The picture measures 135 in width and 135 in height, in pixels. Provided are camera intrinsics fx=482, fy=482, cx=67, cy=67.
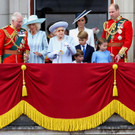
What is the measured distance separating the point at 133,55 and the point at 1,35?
137 inches

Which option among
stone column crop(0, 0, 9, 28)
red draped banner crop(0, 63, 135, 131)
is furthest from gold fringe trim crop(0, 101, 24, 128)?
stone column crop(0, 0, 9, 28)

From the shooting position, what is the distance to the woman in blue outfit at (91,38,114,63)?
27.1 ft

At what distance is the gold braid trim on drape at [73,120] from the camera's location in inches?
289

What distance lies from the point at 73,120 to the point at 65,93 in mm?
431

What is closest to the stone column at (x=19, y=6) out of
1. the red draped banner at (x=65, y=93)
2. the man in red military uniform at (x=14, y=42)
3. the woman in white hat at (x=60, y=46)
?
the man in red military uniform at (x=14, y=42)

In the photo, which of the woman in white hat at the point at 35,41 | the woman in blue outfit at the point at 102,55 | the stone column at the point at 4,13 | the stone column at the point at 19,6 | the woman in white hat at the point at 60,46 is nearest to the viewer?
the woman in white hat at the point at 60,46

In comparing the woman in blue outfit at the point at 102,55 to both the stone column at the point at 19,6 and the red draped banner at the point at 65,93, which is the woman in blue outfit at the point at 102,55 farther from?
the stone column at the point at 19,6

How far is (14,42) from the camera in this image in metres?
8.47

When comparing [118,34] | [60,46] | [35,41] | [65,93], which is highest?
[118,34]

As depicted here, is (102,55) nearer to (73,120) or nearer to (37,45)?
(37,45)

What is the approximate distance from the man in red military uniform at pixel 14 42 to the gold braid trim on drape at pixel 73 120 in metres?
1.34

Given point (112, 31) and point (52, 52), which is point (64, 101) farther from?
point (112, 31)

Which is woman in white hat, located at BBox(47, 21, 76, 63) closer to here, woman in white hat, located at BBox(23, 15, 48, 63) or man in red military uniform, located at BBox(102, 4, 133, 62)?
woman in white hat, located at BBox(23, 15, 48, 63)

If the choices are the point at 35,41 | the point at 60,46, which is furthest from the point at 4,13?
the point at 60,46
